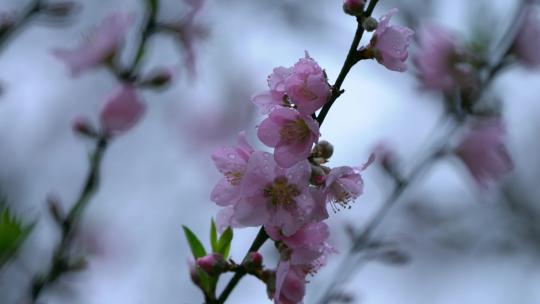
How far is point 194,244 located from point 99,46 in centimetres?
126

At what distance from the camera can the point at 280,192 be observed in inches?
55.1

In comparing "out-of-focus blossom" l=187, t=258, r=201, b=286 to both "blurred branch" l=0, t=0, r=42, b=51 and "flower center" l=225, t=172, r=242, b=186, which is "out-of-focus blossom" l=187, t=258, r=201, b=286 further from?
"blurred branch" l=0, t=0, r=42, b=51

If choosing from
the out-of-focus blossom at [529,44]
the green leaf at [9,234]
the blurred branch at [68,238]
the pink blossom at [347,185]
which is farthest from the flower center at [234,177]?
the out-of-focus blossom at [529,44]

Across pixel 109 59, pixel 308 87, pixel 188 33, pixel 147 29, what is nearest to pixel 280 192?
pixel 308 87

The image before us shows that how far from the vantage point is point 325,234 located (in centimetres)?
136

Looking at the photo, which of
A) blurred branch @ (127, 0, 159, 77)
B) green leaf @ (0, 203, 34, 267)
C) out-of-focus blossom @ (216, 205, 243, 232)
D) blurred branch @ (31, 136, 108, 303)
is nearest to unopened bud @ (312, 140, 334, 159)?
out-of-focus blossom @ (216, 205, 243, 232)

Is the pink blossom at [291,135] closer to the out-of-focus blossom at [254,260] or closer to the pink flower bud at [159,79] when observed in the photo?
the out-of-focus blossom at [254,260]

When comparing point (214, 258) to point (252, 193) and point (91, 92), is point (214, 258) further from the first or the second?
point (91, 92)

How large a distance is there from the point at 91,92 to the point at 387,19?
6.13 m

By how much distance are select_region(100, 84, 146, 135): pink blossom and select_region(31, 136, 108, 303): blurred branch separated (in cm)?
18

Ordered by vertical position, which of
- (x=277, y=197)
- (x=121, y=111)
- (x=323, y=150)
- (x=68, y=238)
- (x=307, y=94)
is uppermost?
(x=307, y=94)

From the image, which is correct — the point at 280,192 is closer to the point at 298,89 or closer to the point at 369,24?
the point at 298,89

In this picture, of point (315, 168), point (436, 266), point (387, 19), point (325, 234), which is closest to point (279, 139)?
point (315, 168)

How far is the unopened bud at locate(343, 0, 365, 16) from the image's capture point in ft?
4.59
